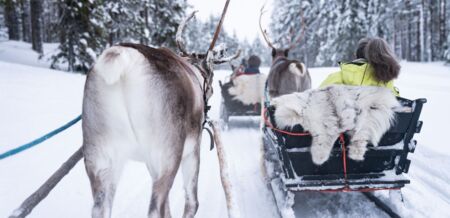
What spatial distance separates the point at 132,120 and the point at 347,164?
7.41 ft

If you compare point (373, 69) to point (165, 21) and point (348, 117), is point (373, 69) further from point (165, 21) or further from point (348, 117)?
point (165, 21)

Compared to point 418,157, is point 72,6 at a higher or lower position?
higher

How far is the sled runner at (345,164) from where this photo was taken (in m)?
3.27

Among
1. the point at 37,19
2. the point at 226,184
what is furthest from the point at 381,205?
the point at 37,19

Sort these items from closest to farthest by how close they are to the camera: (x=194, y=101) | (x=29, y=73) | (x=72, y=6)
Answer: (x=194, y=101) < (x=29, y=73) < (x=72, y=6)

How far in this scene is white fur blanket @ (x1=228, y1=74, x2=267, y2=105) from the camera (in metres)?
8.59

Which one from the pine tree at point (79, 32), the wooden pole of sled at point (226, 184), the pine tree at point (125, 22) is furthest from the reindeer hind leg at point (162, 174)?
the pine tree at point (125, 22)

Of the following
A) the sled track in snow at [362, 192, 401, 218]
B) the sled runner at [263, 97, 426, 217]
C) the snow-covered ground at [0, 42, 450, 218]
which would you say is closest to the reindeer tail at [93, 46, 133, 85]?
the sled runner at [263, 97, 426, 217]

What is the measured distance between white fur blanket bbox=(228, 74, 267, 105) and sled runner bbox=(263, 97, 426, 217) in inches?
204

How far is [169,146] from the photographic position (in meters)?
2.29

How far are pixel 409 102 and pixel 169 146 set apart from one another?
2473 millimetres

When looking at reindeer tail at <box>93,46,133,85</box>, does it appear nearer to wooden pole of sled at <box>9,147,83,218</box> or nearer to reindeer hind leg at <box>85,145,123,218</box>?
reindeer hind leg at <box>85,145,123,218</box>

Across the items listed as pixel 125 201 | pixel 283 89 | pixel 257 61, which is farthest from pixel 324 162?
pixel 257 61

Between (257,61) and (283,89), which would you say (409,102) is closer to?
(283,89)
